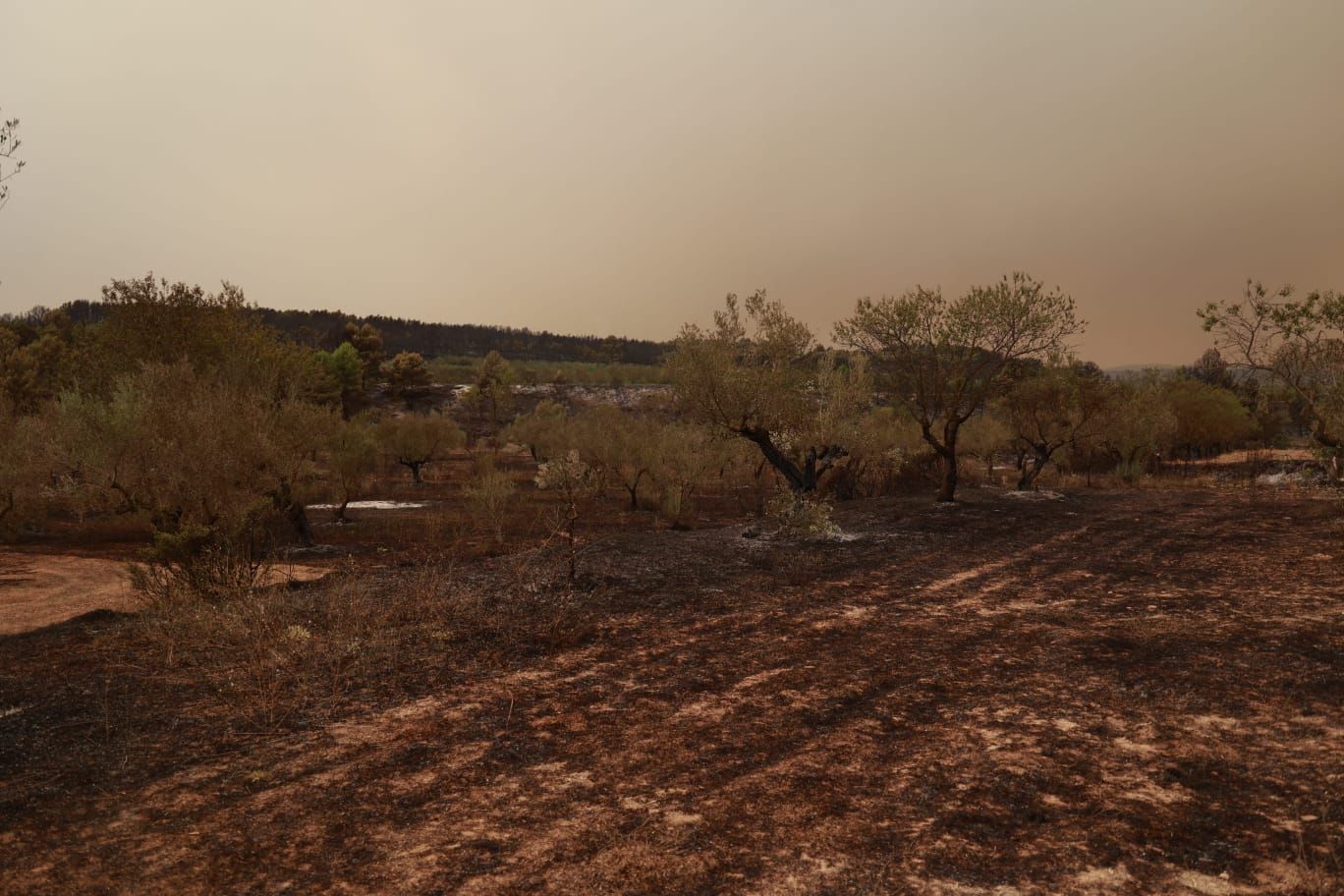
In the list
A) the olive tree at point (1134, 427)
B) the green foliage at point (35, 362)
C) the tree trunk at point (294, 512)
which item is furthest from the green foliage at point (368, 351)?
the olive tree at point (1134, 427)

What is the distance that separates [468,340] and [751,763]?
16021 centimetres

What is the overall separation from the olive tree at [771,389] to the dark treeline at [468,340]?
10903 cm

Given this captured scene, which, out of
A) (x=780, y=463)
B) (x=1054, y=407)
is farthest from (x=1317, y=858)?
(x=1054, y=407)

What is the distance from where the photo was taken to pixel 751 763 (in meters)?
6.45

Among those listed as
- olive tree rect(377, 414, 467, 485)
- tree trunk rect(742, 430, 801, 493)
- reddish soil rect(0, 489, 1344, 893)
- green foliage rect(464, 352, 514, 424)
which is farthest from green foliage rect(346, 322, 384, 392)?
reddish soil rect(0, 489, 1344, 893)

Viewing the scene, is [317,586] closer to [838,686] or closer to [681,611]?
[681,611]

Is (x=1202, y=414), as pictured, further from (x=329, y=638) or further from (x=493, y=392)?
(x=493, y=392)

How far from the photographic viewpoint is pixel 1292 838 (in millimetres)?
4973

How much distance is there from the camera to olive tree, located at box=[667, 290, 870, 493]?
70.0ft

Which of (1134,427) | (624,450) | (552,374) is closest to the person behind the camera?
(624,450)

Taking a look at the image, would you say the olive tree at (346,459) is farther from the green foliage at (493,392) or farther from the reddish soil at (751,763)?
the green foliage at (493,392)

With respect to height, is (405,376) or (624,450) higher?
(405,376)

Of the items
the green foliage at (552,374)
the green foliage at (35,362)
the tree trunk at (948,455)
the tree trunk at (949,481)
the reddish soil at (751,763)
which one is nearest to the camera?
the reddish soil at (751,763)

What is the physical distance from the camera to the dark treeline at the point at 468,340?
132m
